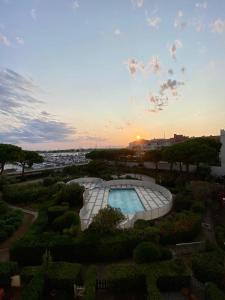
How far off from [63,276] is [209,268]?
6767mm

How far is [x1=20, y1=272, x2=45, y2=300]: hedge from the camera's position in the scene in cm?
963

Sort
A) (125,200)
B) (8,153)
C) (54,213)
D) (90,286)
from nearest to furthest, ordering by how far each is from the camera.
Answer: (90,286) → (54,213) → (125,200) → (8,153)

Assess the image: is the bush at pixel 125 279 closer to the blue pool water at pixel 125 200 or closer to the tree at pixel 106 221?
the tree at pixel 106 221

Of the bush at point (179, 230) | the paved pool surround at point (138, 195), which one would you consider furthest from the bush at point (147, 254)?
the paved pool surround at point (138, 195)

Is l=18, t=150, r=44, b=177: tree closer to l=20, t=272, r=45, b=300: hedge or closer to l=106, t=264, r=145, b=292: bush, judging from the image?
l=20, t=272, r=45, b=300: hedge

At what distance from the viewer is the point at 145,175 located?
44531 mm

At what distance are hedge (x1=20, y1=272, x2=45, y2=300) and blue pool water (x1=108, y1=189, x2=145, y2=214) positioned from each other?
14.4 metres

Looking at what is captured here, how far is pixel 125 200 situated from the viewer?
97.3ft

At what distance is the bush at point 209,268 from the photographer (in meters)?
10.8

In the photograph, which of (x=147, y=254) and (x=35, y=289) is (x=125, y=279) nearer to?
(x=147, y=254)

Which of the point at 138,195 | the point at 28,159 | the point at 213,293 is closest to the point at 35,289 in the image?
the point at 213,293

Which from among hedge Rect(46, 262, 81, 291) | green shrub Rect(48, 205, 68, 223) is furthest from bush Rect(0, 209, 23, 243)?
hedge Rect(46, 262, 81, 291)

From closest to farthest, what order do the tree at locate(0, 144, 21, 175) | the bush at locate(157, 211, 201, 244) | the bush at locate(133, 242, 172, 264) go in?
1. the bush at locate(133, 242, 172, 264)
2. the bush at locate(157, 211, 201, 244)
3. the tree at locate(0, 144, 21, 175)

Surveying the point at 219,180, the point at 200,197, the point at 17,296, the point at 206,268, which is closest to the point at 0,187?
the point at 17,296
